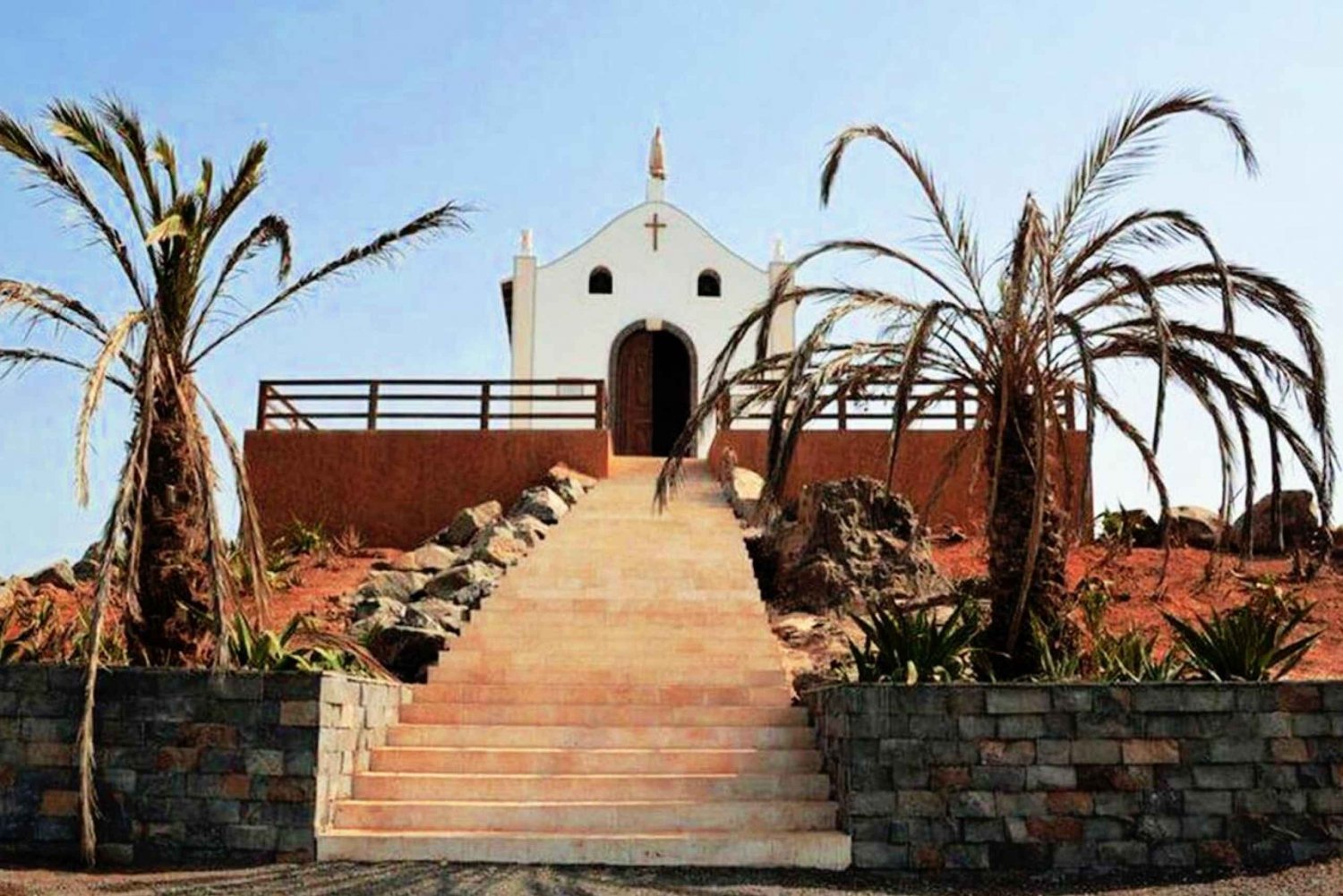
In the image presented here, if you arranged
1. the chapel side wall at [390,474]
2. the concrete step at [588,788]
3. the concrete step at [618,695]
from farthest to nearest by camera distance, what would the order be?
the chapel side wall at [390,474], the concrete step at [618,695], the concrete step at [588,788]

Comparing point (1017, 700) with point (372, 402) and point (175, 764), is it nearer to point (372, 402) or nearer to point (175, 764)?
point (175, 764)

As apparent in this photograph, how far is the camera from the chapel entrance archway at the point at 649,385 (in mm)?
24453

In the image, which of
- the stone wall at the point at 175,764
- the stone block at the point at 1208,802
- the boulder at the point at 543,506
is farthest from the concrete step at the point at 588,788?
the boulder at the point at 543,506

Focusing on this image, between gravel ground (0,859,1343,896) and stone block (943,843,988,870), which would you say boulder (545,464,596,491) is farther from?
stone block (943,843,988,870)

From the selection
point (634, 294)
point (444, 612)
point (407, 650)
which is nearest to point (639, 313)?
point (634, 294)

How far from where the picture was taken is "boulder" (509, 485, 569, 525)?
16.5 metres

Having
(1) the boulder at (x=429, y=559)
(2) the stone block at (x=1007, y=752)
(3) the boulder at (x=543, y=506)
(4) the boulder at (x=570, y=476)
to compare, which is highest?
(4) the boulder at (x=570, y=476)

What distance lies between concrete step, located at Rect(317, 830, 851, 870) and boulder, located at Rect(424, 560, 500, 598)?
5.02 m

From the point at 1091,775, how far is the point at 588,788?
3.43 meters

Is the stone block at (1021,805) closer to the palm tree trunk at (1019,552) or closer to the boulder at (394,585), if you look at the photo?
the palm tree trunk at (1019,552)

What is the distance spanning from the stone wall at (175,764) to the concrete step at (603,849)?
38 centimetres

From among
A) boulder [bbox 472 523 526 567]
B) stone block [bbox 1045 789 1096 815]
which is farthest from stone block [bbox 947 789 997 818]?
boulder [bbox 472 523 526 567]

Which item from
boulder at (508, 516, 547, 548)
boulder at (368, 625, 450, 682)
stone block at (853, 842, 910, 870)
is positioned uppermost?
boulder at (508, 516, 547, 548)

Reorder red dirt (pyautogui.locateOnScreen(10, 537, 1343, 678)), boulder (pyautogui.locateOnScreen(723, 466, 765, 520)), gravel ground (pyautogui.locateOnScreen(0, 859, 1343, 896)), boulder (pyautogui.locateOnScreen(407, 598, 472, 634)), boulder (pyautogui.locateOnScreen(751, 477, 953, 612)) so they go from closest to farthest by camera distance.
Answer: gravel ground (pyautogui.locateOnScreen(0, 859, 1343, 896)), boulder (pyautogui.locateOnScreen(407, 598, 472, 634)), red dirt (pyautogui.locateOnScreen(10, 537, 1343, 678)), boulder (pyautogui.locateOnScreen(751, 477, 953, 612)), boulder (pyautogui.locateOnScreen(723, 466, 765, 520))
